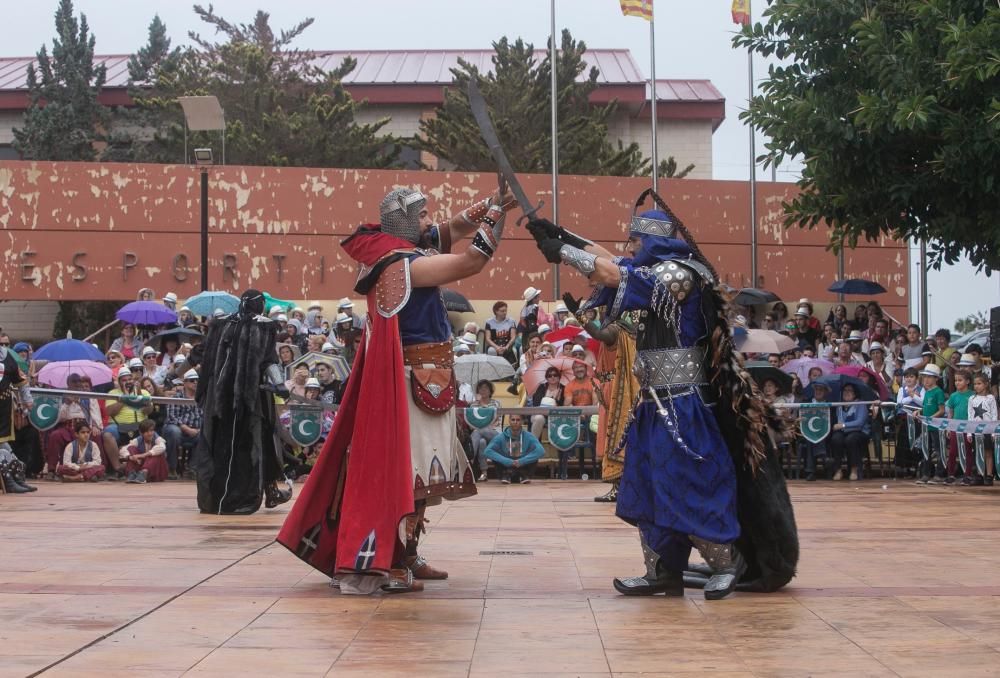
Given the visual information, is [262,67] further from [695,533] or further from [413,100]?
[695,533]

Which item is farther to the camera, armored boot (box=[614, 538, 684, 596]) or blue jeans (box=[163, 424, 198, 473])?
blue jeans (box=[163, 424, 198, 473])

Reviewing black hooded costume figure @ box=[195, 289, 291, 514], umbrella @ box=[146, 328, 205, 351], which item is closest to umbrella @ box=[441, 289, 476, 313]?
umbrella @ box=[146, 328, 205, 351]

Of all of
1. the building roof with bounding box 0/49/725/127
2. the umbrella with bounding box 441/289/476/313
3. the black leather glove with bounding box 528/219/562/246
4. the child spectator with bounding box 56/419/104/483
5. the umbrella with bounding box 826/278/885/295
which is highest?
the building roof with bounding box 0/49/725/127

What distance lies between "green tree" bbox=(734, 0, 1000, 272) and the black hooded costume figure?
6.81 meters

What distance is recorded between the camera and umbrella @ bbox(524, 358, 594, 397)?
56.7 ft

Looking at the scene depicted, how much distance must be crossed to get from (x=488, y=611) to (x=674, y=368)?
1.48 m

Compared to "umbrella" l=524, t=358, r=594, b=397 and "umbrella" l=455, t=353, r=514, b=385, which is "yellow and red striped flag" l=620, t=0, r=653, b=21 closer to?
"umbrella" l=455, t=353, r=514, b=385

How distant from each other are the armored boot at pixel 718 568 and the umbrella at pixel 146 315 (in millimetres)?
16129

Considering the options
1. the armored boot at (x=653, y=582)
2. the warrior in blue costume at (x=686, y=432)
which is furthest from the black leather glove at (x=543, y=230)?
the armored boot at (x=653, y=582)

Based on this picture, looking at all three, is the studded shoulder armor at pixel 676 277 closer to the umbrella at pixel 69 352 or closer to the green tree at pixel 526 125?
the umbrella at pixel 69 352

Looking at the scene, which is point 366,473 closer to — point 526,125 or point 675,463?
point 675,463

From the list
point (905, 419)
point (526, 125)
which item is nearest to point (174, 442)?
point (905, 419)

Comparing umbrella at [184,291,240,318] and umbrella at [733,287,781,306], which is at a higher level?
umbrella at [733,287,781,306]

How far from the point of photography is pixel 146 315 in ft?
70.5
